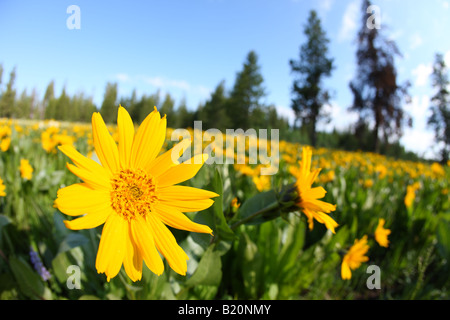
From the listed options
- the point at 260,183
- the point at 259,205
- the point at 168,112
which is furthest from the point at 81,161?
the point at 168,112

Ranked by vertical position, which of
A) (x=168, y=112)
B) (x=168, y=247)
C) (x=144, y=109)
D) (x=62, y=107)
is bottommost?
(x=168, y=247)

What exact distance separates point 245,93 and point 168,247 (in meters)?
28.4

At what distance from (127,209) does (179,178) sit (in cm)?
12

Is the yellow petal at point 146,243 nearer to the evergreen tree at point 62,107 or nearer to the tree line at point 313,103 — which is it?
the tree line at point 313,103

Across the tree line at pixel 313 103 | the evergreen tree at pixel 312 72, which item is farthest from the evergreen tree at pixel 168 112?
the evergreen tree at pixel 312 72

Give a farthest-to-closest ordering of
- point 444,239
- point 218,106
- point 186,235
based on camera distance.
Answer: point 218,106, point 444,239, point 186,235

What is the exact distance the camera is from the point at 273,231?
1198 millimetres

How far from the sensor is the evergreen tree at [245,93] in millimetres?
27234

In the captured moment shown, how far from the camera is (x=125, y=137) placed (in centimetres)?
53

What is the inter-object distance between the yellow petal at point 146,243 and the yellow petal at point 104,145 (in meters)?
0.11

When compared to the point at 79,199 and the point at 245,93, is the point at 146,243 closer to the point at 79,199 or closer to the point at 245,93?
the point at 79,199

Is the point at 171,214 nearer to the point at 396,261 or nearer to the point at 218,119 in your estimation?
the point at 396,261

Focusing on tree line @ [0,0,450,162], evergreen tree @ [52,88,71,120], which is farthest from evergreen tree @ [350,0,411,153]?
evergreen tree @ [52,88,71,120]
